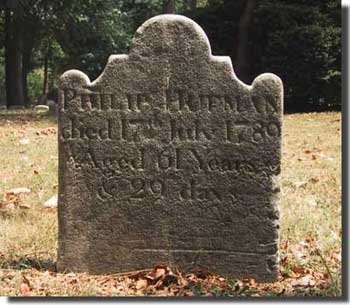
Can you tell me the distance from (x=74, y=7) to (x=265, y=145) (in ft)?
64.6

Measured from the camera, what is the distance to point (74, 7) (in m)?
23.3

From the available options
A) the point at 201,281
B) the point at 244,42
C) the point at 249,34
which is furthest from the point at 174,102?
the point at 249,34

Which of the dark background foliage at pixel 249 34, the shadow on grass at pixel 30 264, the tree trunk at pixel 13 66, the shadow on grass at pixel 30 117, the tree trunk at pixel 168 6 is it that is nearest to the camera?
the shadow on grass at pixel 30 264

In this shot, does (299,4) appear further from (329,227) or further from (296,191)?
(329,227)

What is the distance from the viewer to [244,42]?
19938 millimetres

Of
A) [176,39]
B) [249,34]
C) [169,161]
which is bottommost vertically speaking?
[169,161]

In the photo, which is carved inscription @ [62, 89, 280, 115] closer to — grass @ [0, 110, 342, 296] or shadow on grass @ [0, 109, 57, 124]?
grass @ [0, 110, 342, 296]

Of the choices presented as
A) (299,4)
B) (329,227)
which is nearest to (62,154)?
(329,227)

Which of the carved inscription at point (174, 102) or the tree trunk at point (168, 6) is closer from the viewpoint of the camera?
the carved inscription at point (174, 102)

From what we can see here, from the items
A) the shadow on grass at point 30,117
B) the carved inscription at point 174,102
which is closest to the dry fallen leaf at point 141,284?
the carved inscription at point 174,102

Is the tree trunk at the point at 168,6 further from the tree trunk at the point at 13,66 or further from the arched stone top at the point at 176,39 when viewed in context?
the arched stone top at the point at 176,39

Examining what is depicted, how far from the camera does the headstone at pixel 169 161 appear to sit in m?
4.57

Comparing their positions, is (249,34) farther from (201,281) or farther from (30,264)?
(201,281)

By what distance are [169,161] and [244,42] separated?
51.5 feet
